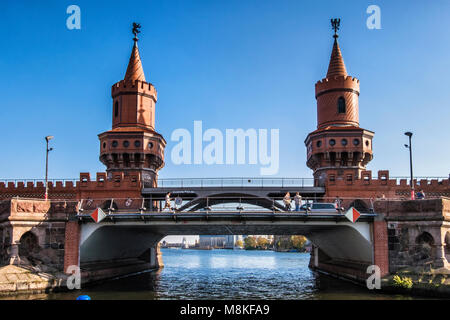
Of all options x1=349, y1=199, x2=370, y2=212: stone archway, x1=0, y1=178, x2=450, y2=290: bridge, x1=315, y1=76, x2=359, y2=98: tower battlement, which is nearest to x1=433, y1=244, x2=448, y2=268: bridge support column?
x1=0, y1=178, x2=450, y2=290: bridge

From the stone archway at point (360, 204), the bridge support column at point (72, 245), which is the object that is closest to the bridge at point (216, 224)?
the bridge support column at point (72, 245)

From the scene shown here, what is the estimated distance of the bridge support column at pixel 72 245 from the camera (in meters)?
34.3

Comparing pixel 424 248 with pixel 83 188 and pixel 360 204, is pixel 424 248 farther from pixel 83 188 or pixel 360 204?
pixel 83 188

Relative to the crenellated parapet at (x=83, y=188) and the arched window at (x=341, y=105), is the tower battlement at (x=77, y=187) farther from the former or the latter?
the arched window at (x=341, y=105)

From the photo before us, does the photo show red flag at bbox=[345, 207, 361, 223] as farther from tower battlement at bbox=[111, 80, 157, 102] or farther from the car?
tower battlement at bbox=[111, 80, 157, 102]

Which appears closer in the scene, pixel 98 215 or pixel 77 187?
pixel 98 215

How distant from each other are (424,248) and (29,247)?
1131 inches

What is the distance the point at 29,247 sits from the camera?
113ft

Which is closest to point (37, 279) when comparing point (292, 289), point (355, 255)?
point (292, 289)

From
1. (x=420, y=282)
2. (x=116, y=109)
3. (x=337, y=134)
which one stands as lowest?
(x=420, y=282)

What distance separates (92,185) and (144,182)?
7.23 m

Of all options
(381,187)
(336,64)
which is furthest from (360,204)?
(336,64)

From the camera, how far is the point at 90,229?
3491cm

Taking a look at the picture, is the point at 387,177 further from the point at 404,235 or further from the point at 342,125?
the point at 404,235
